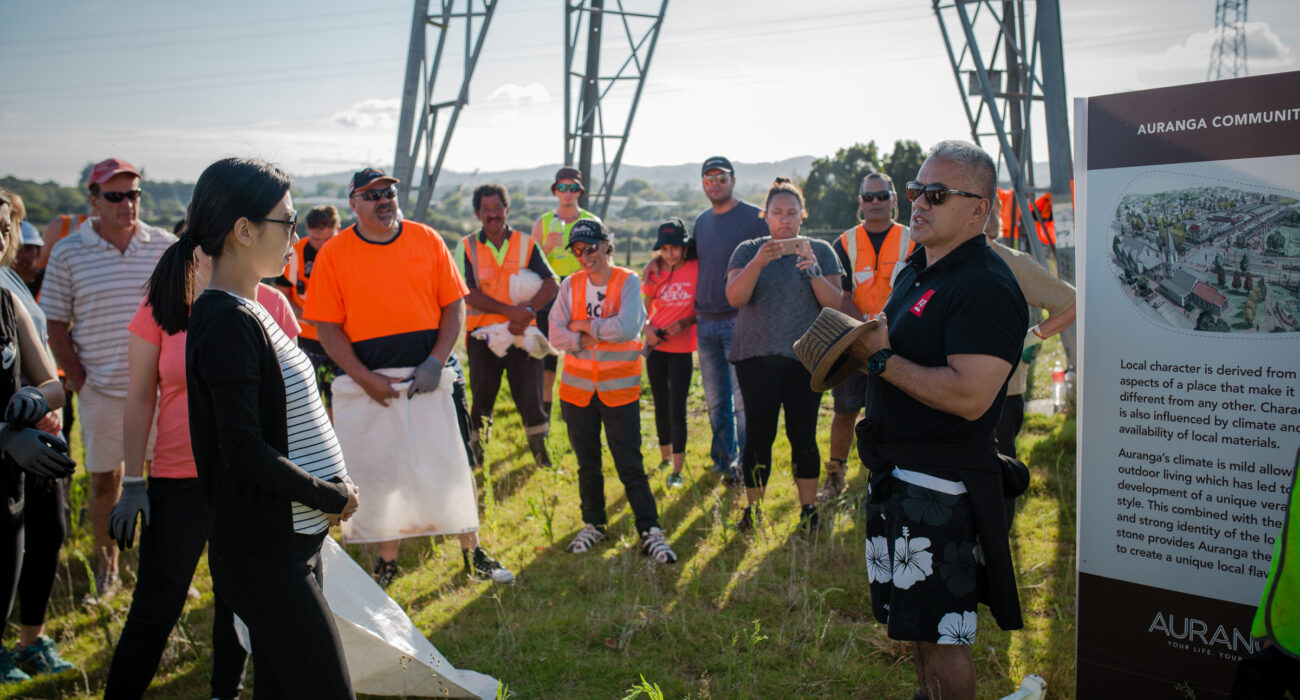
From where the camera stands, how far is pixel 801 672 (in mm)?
3510

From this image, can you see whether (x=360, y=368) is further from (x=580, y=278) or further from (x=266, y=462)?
(x=266, y=462)

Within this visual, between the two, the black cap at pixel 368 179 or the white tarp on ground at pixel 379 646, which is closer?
the white tarp on ground at pixel 379 646

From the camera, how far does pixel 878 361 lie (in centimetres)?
256

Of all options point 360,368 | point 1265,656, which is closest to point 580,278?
point 360,368

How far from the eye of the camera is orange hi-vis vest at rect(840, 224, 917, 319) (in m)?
5.22

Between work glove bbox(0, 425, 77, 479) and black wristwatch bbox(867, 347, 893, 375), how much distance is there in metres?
2.74

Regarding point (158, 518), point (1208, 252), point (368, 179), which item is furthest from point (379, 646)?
point (1208, 252)

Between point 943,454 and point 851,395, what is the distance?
303 cm

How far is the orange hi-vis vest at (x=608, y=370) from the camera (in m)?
4.88

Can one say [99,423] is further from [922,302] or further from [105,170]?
[922,302]

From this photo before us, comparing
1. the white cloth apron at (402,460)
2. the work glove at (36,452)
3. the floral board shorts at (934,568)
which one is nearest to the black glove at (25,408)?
the work glove at (36,452)

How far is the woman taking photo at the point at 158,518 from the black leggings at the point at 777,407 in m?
2.90

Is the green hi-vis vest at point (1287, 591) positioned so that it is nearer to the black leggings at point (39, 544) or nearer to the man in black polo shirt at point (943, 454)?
the man in black polo shirt at point (943, 454)

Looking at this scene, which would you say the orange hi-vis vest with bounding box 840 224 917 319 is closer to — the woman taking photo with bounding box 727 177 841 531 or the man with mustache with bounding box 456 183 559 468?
the woman taking photo with bounding box 727 177 841 531
